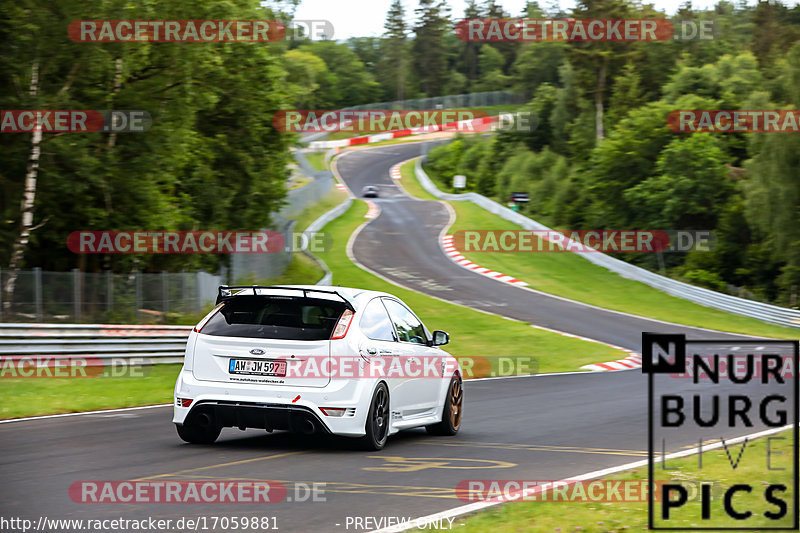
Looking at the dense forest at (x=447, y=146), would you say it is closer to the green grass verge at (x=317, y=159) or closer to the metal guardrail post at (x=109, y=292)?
the metal guardrail post at (x=109, y=292)

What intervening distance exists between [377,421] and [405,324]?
1545 mm

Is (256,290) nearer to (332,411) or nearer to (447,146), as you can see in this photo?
(332,411)

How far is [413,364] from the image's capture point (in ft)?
35.7

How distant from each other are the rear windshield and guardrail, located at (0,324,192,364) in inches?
414

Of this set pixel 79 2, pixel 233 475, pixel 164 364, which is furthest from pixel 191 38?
pixel 233 475

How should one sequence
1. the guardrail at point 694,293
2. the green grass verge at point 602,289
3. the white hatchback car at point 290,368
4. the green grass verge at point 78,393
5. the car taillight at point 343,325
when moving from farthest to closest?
the guardrail at point 694,293, the green grass verge at point 602,289, the green grass verge at point 78,393, the car taillight at point 343,325, the white hatchback car at point 290,368

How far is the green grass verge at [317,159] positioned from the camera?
309 feet

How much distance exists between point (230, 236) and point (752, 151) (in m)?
25.4

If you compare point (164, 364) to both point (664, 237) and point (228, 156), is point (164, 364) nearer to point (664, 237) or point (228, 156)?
point (228, 156)

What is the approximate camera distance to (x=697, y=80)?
6619 cm

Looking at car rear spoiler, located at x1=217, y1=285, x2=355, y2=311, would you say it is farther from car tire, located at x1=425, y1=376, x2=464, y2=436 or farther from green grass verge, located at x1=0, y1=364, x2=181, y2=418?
green grass verge, located at x1=0, y1=364, x2=181, y2=418

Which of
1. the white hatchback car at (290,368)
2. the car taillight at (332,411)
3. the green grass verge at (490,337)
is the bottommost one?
the green grass verge at (490,337)

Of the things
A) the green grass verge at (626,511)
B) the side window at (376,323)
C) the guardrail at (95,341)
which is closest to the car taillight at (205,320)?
the side window at (376,323)

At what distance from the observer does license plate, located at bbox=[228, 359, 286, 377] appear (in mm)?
9406
